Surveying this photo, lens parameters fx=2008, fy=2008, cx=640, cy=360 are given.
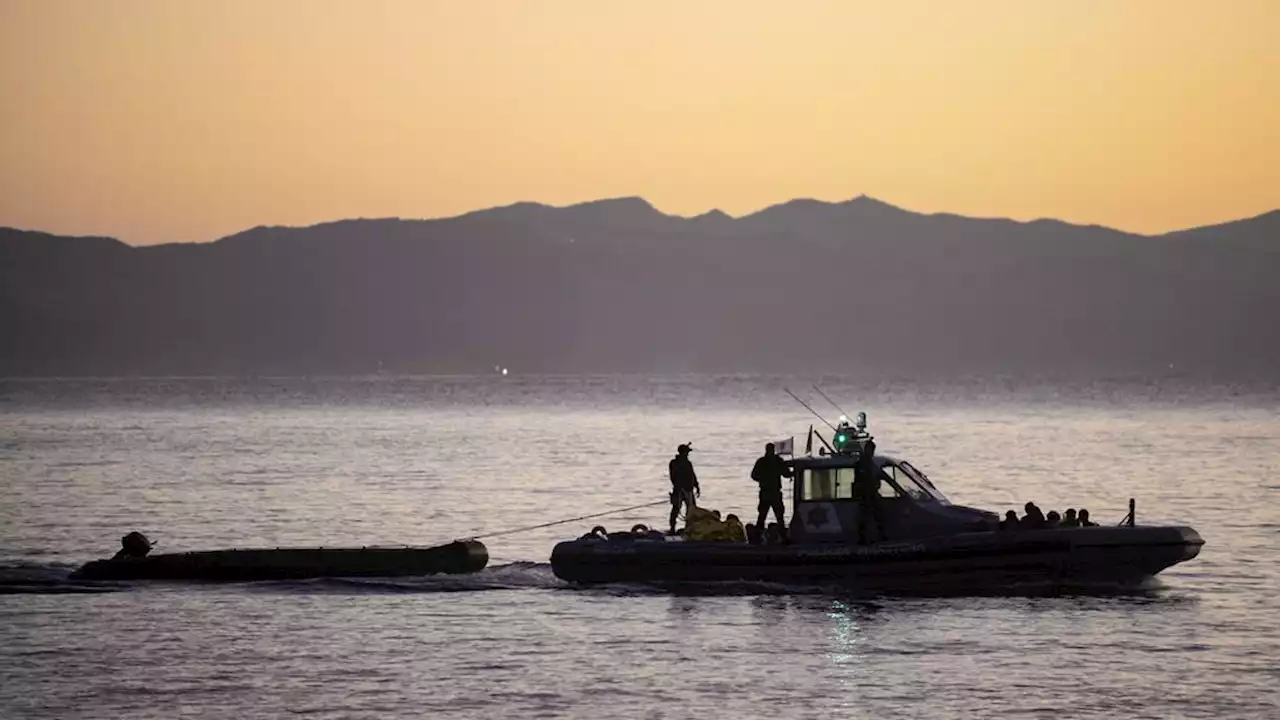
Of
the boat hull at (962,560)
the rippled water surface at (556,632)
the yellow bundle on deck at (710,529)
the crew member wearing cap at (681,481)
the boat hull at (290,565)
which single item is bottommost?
the rippled water surface at (556,632)

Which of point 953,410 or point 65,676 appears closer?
point 65,676

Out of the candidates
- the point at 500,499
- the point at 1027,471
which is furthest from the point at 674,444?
the point at 500,499

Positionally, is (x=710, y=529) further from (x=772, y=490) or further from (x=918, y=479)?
(x=918, y=479)

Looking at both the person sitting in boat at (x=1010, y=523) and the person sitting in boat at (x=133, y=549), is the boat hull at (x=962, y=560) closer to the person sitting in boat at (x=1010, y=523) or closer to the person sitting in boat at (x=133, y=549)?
the person sitting in boat at (x=1010, y=523)

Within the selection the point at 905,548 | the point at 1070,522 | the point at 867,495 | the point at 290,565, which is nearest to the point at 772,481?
the point at 867,495

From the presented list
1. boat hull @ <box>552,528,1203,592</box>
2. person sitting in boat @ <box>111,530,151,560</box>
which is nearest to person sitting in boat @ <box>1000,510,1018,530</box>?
boat hull @ <box>552,528,1203,592</box>

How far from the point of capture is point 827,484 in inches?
1403

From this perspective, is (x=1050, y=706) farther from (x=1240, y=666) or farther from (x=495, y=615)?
(x=495, y=615)

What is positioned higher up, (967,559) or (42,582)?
(967,559)

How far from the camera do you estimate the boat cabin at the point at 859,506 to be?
35188 mm

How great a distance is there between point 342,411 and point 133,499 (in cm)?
11881

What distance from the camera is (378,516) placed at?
189 feet

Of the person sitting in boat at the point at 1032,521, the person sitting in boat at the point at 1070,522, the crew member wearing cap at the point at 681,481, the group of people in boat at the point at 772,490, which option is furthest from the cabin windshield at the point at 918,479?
the crew member wearing cap at the point at 681,481

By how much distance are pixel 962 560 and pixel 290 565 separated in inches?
499
